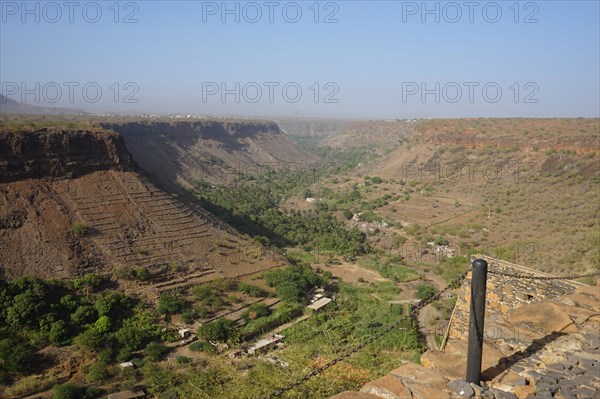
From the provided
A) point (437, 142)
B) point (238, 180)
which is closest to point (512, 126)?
point (437, 142)

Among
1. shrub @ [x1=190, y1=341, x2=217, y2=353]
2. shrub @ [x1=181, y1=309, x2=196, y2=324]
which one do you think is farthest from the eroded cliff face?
shrub @ [x1=190, y1=341, x2=217, y2=353]

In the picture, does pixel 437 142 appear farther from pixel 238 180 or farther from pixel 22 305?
pixel 22 305

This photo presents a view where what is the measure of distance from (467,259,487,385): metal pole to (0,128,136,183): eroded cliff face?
84.7ft

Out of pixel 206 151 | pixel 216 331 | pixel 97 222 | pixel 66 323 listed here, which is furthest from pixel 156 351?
pixel 206 151

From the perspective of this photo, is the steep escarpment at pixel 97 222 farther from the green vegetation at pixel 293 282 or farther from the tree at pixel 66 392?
the tree at pixel 66 392

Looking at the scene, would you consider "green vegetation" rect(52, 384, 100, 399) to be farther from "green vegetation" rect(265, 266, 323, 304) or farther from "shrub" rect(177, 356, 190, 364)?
"green vegetation" rect(265, 266, 323, 304)

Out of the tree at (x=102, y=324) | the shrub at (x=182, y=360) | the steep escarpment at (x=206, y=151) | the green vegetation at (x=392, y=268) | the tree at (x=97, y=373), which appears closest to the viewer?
the tree at (x=97, y=373)

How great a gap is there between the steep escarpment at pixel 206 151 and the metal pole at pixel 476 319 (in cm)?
3509

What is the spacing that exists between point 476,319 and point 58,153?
26708mm

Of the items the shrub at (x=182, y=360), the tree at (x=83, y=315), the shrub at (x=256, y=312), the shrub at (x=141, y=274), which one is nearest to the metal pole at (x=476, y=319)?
the shrub at (x=182, y=360)

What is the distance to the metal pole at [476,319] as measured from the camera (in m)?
5.16

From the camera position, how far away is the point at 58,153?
86.0ft

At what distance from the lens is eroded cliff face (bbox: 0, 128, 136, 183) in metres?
24.5

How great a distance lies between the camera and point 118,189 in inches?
Result: 1066
